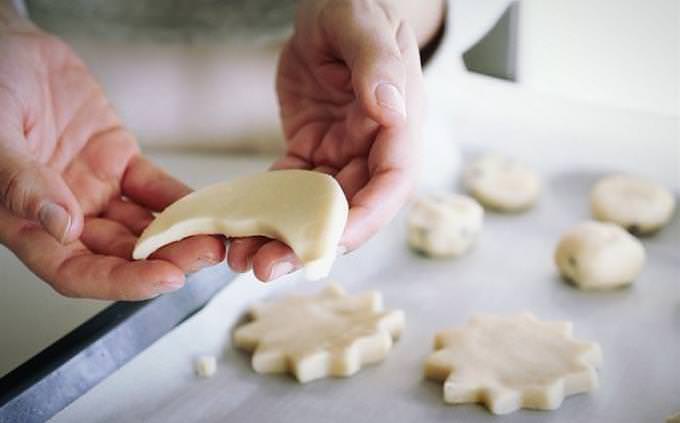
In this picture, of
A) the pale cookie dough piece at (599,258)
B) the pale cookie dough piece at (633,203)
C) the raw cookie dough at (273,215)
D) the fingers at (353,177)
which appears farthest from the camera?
the pale cookie dough piece at (633,203)

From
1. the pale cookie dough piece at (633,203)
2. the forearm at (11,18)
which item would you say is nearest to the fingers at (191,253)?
the forearm at (11,18)

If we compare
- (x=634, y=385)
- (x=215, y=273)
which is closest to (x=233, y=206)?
(x=215, y=273)

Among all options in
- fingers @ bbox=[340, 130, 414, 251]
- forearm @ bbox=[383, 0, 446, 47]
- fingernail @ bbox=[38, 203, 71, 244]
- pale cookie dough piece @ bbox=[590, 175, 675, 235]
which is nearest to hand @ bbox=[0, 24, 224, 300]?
fingernail @ bbox=[38, 203, 71, 244]

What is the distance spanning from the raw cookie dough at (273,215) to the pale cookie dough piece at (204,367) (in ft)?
0.69

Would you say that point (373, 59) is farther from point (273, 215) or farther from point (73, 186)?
point (73, 186)

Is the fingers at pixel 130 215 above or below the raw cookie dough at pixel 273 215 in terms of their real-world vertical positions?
below

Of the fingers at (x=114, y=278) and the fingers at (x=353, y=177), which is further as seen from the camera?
the fingers at (x=353, y=177)

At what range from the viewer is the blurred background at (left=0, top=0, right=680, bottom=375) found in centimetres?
113

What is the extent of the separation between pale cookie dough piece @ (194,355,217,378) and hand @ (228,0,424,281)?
0.73 ft

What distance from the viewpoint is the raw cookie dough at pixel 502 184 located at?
126 cm

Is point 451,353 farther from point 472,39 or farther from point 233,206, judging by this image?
point 472,39

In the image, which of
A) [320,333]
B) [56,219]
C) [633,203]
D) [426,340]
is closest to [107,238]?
[56,219]

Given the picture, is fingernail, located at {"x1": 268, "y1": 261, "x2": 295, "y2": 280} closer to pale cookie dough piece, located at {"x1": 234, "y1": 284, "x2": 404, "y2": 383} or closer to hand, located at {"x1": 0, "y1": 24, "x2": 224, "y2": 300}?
hand, located at {"x1": 0, "y1": 24, "x2": 224, "y2": 300}

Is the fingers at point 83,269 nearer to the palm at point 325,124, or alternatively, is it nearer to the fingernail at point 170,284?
the fingernail at point 170,284
